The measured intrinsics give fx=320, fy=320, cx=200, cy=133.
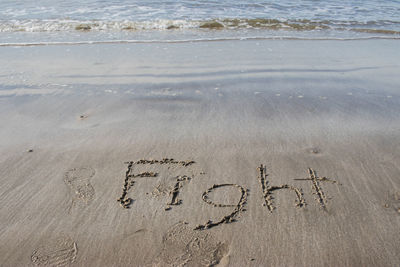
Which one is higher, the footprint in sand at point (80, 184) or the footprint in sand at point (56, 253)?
the footprint in sand at point (80, 184)

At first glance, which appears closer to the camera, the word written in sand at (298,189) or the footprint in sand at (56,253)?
the footprint in sand at (56,253)

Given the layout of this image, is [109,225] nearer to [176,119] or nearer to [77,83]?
[176,119]

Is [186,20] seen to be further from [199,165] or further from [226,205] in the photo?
[226,205]

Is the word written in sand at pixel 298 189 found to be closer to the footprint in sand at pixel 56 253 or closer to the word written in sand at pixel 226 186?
the word written in sand at pixel 226 186

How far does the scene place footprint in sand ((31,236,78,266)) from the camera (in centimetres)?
199

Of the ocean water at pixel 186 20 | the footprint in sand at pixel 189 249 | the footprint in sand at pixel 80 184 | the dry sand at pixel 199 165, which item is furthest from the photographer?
the ocean water at pixel 186 20

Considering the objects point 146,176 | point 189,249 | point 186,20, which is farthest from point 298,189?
point 186,20

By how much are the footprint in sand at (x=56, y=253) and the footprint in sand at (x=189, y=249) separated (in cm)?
56

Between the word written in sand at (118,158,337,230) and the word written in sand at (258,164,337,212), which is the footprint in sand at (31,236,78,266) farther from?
the word written in sand at (258,164,337,212)

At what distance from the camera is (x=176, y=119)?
354 centimetres

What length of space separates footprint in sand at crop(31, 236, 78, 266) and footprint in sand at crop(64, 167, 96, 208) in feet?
1.14

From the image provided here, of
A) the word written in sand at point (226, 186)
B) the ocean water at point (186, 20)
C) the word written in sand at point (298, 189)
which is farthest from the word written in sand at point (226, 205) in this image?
the ocean water at point (186, 20)

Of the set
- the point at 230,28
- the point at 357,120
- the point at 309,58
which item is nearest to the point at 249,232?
the point at 357,120

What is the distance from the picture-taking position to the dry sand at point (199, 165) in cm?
209
